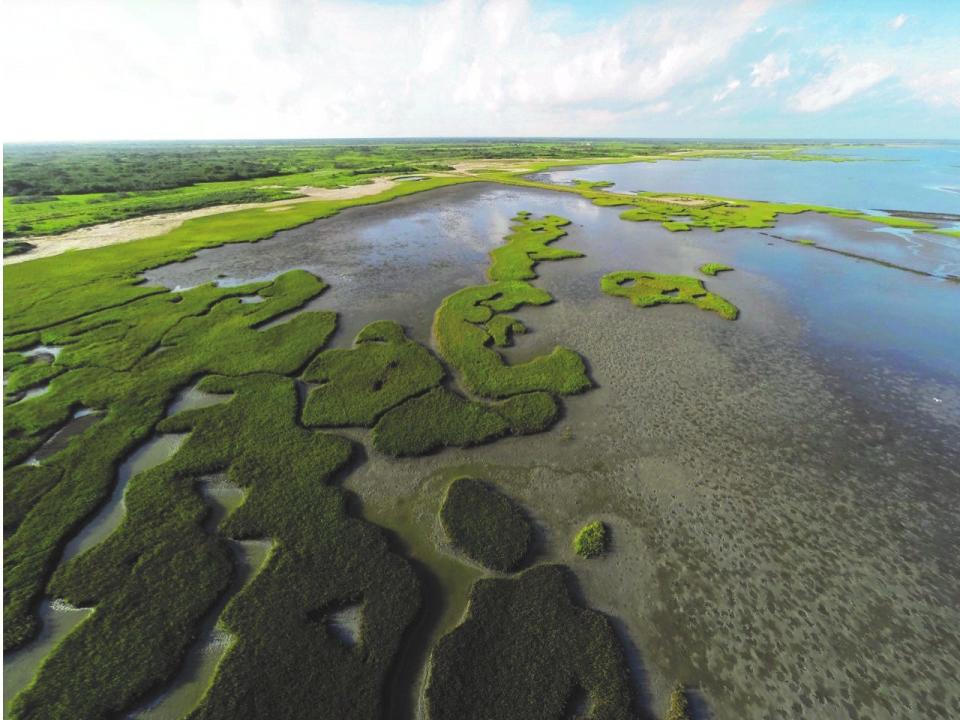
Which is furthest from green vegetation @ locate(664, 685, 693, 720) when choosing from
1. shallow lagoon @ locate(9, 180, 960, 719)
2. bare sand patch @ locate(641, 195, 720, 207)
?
bare sand patch @ locate(641, 195, 720, 207)

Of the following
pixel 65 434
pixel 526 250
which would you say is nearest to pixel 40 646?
pixel 65 434

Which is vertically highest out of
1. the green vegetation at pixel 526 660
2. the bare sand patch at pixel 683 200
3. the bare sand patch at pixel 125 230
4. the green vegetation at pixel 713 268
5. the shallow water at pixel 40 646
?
the bare sand patch at pixel 125 230

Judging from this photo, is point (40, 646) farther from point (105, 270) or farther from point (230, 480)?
point (105, 270)

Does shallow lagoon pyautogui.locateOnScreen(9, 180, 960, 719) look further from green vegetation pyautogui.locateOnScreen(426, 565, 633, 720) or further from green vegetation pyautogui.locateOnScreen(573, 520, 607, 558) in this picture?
green vegetation pyautogui.locateOnScreen(426, 565, 633, 720)

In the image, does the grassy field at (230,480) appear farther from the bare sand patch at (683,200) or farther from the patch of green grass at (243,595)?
the bare sand patch at (683,200)

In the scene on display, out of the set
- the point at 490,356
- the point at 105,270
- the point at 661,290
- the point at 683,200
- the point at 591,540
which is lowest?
the point at 591,540

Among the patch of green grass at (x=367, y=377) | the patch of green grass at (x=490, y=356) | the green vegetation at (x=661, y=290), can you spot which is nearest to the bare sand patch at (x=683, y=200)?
the green vegetation at (x=661, y=290)

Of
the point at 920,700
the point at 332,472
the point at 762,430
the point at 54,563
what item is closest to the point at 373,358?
Result: the point at 332,472
